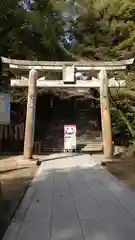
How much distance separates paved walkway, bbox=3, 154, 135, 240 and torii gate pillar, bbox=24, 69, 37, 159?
568cm

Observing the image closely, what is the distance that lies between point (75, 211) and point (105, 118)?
10.6 m

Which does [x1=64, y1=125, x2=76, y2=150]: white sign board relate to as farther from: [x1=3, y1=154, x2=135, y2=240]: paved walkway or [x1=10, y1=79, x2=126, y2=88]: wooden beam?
[x1=3, y1=154, x2=135, y2=240]: paved walkway

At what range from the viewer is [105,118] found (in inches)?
646

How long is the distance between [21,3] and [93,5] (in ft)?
19.8

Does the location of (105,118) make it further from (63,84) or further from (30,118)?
(30,118)

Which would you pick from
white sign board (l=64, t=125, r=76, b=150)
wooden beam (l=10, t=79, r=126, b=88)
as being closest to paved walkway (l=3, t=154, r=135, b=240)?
wooden beam (l=10, t=79, r=126, b=88)

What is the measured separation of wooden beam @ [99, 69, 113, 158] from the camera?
15.9 m

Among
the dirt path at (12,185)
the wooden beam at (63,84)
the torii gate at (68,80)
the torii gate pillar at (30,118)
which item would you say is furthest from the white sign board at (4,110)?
the wooden beam at (63,84)

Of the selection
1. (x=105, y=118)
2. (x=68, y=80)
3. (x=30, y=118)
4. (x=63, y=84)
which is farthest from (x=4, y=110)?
(x=63, y=84)

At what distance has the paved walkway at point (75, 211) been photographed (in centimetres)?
474

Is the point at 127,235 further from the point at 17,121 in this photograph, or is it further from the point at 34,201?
the point at 17,121

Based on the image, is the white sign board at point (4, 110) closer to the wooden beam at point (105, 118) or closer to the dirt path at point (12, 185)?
the dirt path at point (12, 185)

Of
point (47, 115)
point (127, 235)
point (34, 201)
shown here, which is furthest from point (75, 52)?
point (127, 235)

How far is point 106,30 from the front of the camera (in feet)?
83.0
